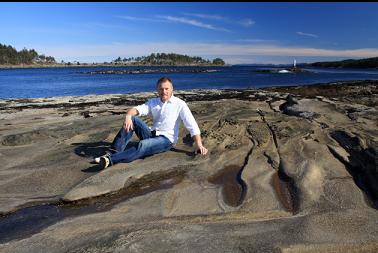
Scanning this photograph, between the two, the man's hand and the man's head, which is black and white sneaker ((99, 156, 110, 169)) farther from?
the man's head

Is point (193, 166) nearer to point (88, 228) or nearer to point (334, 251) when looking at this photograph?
point (88, 228)

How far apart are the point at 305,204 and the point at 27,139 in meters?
6.89

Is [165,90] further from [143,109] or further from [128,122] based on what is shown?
[128,122]

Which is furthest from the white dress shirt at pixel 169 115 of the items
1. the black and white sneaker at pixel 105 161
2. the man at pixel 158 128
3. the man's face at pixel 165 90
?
the black and white sneaker at pixel 105 161

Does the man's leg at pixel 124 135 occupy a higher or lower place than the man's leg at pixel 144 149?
higher

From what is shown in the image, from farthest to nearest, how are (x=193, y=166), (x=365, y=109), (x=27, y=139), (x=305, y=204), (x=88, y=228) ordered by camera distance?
(x=365, y=109) < (x=27, y=139) < (x=193, y=166) < (x=305, y=204) < (x=88, y=228)

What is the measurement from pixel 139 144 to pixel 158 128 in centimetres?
58

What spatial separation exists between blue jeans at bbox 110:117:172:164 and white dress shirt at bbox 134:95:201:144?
0.16 m

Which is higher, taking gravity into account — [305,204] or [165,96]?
[165,96]

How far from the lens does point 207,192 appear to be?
628cm

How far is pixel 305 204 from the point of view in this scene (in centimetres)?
577

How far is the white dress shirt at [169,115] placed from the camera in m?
7.72

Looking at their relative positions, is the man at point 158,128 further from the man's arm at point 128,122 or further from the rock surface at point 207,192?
the rock surface at point 207,192

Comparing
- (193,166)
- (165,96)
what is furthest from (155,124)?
(193,166)
